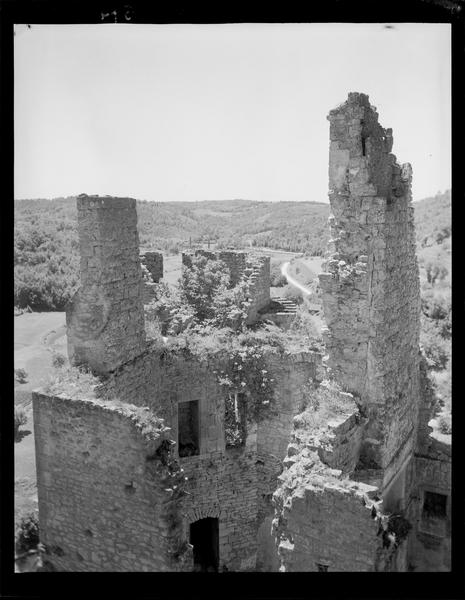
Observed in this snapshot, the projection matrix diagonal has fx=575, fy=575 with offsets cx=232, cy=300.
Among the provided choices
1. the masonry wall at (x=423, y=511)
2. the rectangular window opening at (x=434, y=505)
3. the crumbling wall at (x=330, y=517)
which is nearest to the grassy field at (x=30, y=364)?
the crumbling wall at (x=330, y=517)

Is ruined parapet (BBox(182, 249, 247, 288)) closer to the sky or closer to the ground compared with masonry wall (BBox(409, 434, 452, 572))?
closer to the sky

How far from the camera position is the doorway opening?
12.2 m

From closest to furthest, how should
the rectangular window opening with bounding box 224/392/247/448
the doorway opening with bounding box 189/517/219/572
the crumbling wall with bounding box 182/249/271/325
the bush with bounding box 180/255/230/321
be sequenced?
1. the rectangular window opening with bounding box 224/392/247/448
2. the doorway opening with bounding box 189/517/219/572
3. the bush with bounding box 180/255/230/321
4. the crumbling wall with bounding box 182/249/271/325

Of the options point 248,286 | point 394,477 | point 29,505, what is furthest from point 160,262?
point 394,477

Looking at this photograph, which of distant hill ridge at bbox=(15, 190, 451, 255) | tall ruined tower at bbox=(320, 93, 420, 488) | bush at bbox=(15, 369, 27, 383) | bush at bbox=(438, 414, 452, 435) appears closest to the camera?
tall ruined tower at bbox=(320, 93, 420, 488)

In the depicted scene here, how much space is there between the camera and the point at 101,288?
31.1 ft

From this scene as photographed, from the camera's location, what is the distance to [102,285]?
9.48 m

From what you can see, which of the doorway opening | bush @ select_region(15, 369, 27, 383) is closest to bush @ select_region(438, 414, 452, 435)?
the doorway opening

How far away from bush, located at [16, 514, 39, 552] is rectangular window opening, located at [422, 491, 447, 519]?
20.2ft

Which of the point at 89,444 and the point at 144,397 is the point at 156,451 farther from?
the point at 144,397

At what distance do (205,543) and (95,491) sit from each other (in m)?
5.39

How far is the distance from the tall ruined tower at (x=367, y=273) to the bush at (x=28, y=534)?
4907 millimetres

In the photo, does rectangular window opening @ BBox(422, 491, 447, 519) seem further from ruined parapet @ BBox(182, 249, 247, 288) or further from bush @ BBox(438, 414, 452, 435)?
ruined parapet @ BBox(182, 249, 247, 288)

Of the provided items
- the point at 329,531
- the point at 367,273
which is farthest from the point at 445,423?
the point at 329,531
